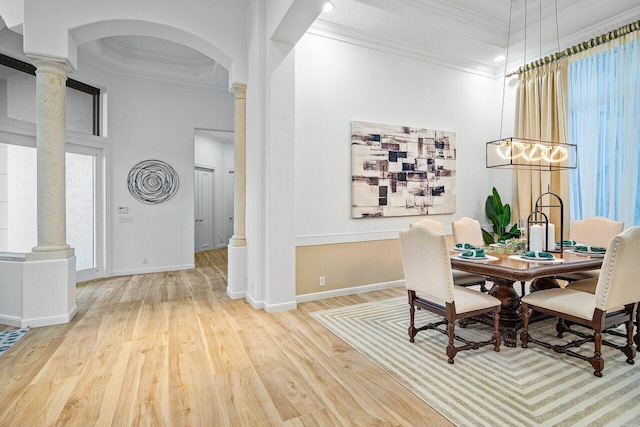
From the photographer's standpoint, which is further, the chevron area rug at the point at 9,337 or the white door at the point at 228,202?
the white door at the point at 228,202

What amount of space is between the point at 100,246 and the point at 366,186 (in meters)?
4.19

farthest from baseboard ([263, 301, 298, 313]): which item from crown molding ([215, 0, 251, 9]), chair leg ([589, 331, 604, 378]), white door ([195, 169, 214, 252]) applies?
white door ([195, 169, 214, 252])

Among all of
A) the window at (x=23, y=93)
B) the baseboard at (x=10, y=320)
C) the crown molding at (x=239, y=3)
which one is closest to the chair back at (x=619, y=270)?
the crown molding at (x=239, y=3)

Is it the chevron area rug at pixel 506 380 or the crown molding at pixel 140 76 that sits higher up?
the crown molding at pixel 140 76

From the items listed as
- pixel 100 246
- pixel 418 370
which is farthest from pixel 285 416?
pixel 100 246

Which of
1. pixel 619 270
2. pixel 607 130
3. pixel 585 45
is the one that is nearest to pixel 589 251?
pixel 619 270

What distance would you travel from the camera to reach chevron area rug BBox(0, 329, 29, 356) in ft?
9.09

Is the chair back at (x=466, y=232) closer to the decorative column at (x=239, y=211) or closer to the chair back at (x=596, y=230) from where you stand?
the chair back at (x=596, y=230)

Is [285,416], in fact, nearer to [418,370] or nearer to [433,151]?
[418,370]

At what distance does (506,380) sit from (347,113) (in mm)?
3345

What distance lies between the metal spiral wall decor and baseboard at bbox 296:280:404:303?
10.8 feet

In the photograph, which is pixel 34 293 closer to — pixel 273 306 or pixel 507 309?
pixel 273 306

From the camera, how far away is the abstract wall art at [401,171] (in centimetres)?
446

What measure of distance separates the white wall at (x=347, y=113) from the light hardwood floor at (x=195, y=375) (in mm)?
1334
